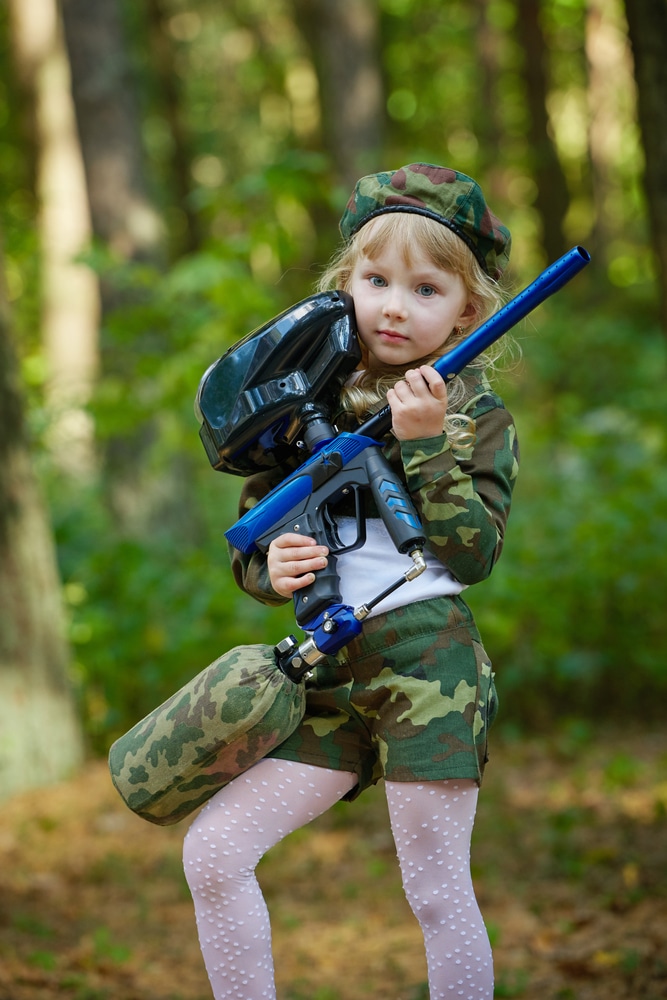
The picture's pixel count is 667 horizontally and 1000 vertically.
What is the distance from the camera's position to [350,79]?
9.61m

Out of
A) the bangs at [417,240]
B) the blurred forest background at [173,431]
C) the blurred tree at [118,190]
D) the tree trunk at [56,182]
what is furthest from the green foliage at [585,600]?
the tree trunk at [56,182]

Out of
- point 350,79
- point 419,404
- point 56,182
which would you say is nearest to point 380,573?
point 419,404

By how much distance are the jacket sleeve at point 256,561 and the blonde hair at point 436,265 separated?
24cm

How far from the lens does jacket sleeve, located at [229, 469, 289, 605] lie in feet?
7.33

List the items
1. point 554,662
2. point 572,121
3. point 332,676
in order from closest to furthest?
point 332,676 → point 554,662 → point 572,121

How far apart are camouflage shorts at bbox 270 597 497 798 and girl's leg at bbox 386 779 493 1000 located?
0.21ft

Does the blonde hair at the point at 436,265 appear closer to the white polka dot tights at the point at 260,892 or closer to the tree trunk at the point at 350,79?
the white polka dot tights at the point at 260,892

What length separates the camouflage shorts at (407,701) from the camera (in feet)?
6.86

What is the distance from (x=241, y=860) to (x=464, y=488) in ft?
2.86

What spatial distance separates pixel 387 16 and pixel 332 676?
715 inches

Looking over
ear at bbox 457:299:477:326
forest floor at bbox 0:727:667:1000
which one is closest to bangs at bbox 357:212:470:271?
ear at bbox 457:299:477:326

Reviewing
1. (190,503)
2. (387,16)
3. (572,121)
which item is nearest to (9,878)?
(190,503)

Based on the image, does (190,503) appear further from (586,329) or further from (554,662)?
Result: (586,329)

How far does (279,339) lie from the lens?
6.97 ft
